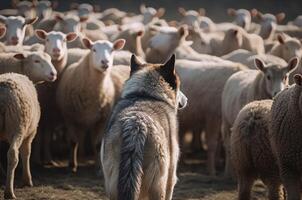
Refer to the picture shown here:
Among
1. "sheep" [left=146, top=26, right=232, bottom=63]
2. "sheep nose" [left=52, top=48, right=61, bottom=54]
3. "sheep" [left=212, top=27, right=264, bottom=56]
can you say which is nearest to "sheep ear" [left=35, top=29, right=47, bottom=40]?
"sheep nose" [left=52, top=48, right=61, bottom=54]

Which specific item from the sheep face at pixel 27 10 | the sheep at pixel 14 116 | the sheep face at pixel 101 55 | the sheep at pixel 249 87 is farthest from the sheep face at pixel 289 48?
the sheep face at pixel 27 10

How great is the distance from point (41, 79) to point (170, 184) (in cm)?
423

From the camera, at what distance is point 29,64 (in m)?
9.97

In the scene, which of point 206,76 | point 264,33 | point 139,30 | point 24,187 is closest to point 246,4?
point 264,33

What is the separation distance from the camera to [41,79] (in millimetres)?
9945

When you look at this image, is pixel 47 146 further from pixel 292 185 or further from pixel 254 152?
pixel 292 185

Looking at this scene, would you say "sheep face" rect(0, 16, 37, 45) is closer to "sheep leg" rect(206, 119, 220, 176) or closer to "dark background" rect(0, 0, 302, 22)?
"sheep leg" rect(206, 119, 220, 176)

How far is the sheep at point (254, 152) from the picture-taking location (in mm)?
6859

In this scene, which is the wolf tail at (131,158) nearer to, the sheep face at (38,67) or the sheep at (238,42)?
the sheep face at (38,67)

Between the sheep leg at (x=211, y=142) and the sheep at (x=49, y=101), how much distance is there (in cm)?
221

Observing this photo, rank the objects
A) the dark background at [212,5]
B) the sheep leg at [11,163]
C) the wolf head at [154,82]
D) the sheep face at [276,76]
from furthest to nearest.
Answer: the dark background at [212,5]
the sheep face at [276,76]
the sheep leg at [11,163]
the wolf head at [154,82]

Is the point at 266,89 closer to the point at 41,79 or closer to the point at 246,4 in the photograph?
the point at 41,79

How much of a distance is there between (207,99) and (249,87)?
1.16 m

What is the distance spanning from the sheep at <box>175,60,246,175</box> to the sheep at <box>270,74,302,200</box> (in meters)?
4.30
